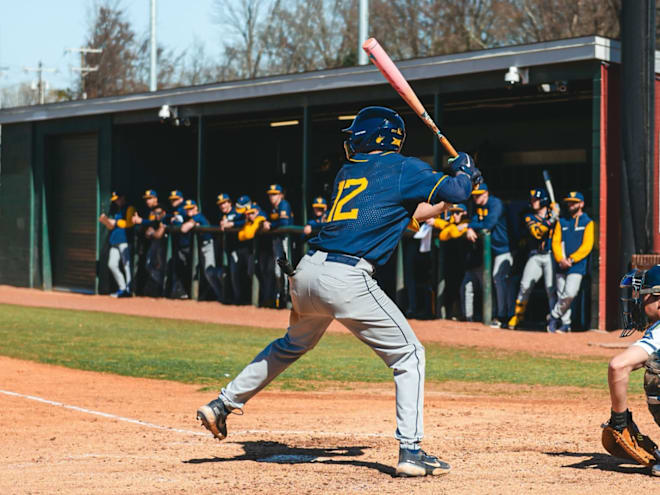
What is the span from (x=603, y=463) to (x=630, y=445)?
0.51 metres

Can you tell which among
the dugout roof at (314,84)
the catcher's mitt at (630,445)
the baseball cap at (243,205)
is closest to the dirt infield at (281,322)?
the baseball cap at (243,205)

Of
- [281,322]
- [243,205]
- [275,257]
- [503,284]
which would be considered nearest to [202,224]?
[243,205]

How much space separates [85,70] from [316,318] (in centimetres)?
5004

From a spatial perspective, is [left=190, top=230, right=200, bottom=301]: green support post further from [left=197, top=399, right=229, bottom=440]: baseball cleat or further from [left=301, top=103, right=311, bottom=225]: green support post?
[left=197, top=399, right=229, bottom=440]: baseball cleat

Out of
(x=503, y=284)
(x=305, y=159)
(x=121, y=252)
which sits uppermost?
(x=305, y=159)

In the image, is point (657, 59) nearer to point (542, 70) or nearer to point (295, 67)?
point (542, 70)

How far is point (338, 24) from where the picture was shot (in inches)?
1764

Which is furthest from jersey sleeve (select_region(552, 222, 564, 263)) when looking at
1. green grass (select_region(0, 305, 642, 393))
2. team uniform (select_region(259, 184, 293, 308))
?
team uniform (select_region(259, 184, 293, 308))

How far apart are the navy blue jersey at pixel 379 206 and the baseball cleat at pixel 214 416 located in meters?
1.04

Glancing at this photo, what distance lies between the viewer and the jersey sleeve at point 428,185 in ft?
17.3

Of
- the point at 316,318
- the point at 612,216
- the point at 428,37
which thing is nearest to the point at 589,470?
the point at 316,318

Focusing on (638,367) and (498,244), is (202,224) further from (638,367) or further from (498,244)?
(638,367)

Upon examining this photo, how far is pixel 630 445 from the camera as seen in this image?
5281 millimetres

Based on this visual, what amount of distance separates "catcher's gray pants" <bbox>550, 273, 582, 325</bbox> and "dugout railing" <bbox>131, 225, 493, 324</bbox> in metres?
1.27
